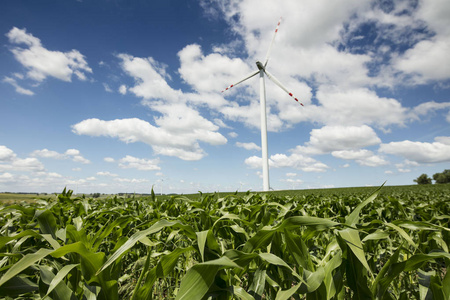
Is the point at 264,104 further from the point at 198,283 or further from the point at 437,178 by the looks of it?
the point at 437,178

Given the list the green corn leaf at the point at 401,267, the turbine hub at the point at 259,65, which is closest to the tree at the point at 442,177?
the turbine hub at the point at 259,65

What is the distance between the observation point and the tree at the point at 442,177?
326 feet

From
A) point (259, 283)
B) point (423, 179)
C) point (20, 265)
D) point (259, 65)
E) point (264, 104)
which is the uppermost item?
point (259, 65)

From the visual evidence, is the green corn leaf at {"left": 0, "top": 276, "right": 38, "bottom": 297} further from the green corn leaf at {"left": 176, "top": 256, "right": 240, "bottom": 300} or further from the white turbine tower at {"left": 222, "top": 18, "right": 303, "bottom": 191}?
the white turbine tower at {"left": 222, "top": 18, "right": 303, "bottom": 191}

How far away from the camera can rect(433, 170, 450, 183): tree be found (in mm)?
99438

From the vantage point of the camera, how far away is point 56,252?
146 centimetres

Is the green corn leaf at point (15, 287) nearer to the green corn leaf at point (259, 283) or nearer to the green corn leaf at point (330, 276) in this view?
the green corn leaf at point (259, 283)

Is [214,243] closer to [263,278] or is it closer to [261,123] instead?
[263,278]

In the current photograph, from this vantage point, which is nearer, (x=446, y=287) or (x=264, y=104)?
(x=446, y=287)

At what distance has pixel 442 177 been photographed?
101000mm

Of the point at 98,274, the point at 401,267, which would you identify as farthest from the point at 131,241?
the point at 401,267

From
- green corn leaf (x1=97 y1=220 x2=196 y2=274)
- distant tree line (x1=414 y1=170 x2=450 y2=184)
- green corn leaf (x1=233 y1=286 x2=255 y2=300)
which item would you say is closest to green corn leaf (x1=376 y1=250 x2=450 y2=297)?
green corn leaf (x1=233 y1=286 x2=255 y2=300)

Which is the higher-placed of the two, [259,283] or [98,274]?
[98,274]

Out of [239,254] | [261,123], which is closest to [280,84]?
[261,123]
